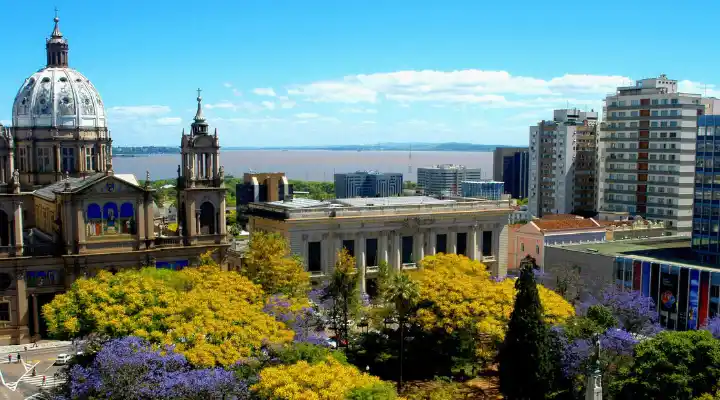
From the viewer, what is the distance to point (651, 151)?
120 metres

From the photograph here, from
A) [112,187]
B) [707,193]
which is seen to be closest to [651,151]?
[707,193]

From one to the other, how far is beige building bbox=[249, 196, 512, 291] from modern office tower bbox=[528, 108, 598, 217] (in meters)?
52.5

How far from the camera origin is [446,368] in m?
57.9

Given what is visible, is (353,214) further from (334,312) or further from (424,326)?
(424,326)

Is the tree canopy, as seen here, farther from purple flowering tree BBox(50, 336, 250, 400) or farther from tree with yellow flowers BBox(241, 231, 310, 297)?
purple flowering tree BBox(50, 336, 250, 400)

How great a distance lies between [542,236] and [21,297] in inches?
2180

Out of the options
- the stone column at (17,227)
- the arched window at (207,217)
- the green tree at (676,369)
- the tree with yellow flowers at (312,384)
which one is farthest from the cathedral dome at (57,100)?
the green tree at (676,369)

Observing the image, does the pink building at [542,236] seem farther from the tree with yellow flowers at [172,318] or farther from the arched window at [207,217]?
the tree with yellow flowers at [172,318]

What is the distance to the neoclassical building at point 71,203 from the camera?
2601 inches

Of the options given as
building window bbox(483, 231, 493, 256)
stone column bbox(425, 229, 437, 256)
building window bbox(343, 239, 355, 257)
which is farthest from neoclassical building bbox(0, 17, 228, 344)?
building window bbox(483, 231, 493, 256)

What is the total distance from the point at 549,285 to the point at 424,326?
23.7 metres

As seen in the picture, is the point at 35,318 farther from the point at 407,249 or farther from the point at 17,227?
the point at 407,249

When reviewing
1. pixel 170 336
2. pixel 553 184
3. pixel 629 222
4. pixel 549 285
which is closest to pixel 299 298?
pixel 170 336

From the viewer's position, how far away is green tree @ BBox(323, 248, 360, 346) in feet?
201
